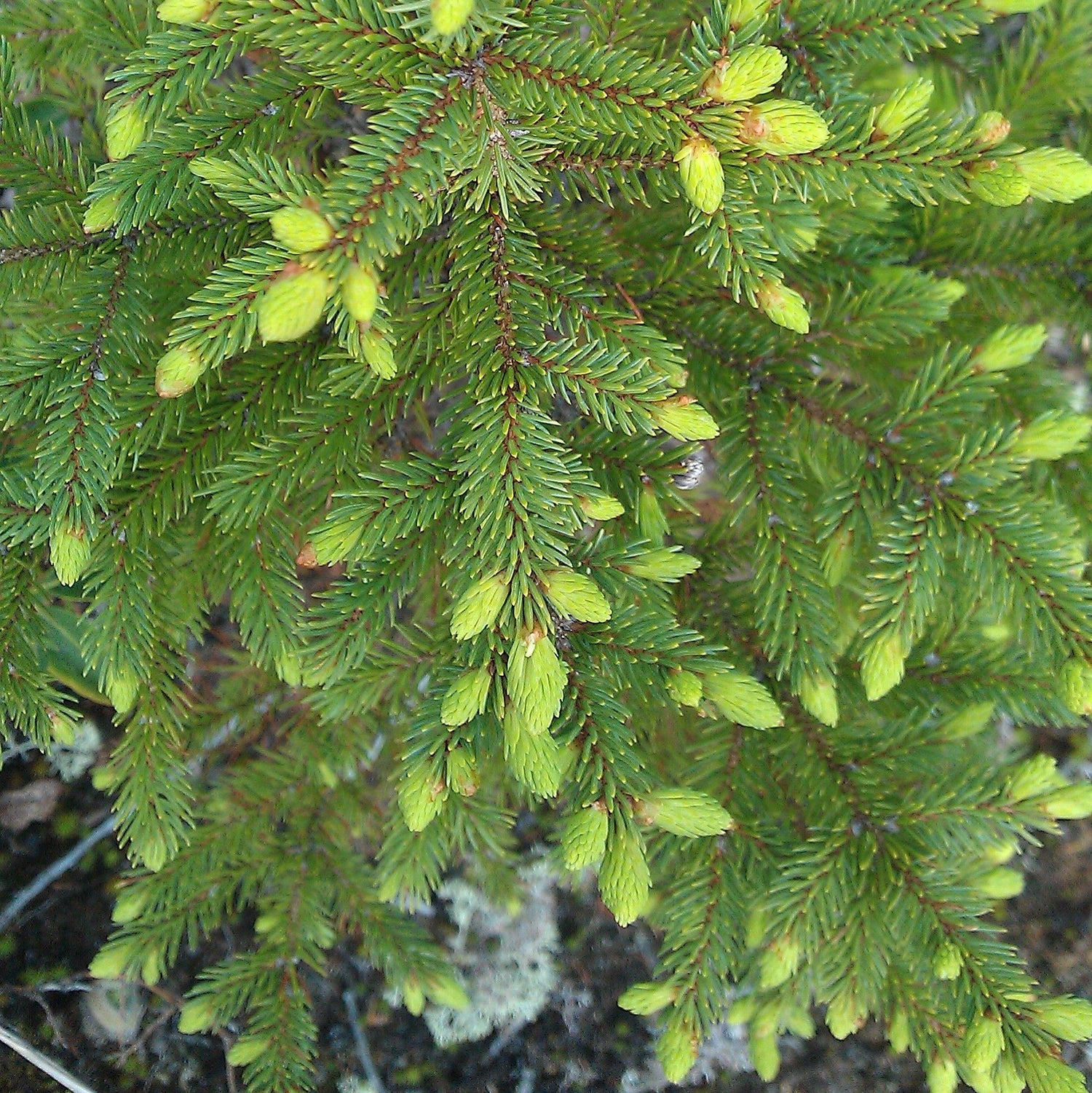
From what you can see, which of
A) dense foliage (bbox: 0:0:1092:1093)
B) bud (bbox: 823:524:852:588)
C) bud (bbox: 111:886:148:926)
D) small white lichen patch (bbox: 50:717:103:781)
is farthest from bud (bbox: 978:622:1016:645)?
small white lichen patch (bbox: 50:717:103:781)

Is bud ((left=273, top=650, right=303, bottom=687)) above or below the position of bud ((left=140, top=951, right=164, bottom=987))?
A: above

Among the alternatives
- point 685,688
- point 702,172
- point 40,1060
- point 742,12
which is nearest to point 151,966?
point 40,1060

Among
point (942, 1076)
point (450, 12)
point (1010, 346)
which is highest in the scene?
point (450, 12)

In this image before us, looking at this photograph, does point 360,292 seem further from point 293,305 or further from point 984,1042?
point 984,1042

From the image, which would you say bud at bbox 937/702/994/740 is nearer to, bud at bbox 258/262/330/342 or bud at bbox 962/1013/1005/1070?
bud at bbox 962/1013/1005/1070

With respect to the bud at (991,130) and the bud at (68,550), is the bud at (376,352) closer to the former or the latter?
the bud at (68,550)


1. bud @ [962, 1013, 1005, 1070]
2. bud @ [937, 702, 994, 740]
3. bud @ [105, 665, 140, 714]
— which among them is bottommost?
bud @ [962, 1013, 1005, 1070]
